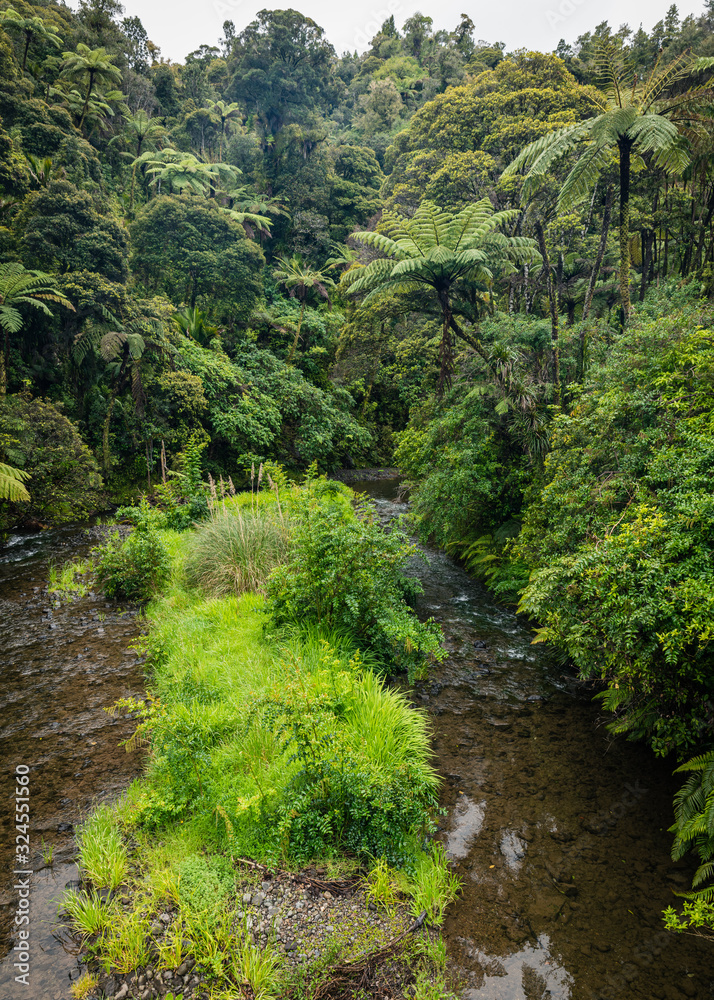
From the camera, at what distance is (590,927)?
321cm

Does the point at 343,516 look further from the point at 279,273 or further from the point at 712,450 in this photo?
the point at 279,273

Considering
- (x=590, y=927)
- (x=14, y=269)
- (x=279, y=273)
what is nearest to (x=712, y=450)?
(x=590, y=927)

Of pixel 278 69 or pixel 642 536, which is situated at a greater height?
pixel 278 69

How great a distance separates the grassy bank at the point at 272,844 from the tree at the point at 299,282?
706 inches

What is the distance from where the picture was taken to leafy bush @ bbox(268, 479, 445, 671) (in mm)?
5449

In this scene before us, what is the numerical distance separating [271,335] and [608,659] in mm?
20340

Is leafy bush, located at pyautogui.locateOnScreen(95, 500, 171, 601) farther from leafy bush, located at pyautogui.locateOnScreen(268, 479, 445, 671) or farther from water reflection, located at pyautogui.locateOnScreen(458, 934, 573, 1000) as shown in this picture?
water reflection, located at pyautogui.locateOnScreen(458, 934, 573, 1000)

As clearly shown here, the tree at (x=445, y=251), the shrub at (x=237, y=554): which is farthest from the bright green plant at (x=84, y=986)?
the tree at (x=445, y=251)

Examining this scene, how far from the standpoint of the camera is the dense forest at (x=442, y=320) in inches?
183

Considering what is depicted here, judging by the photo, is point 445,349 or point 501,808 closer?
point 501,808

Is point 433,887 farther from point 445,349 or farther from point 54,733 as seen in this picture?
point 445,349

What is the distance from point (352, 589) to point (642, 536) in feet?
9.42

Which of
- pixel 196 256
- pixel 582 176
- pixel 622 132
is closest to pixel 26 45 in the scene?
pixel 196 256

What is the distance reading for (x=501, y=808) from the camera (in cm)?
418
